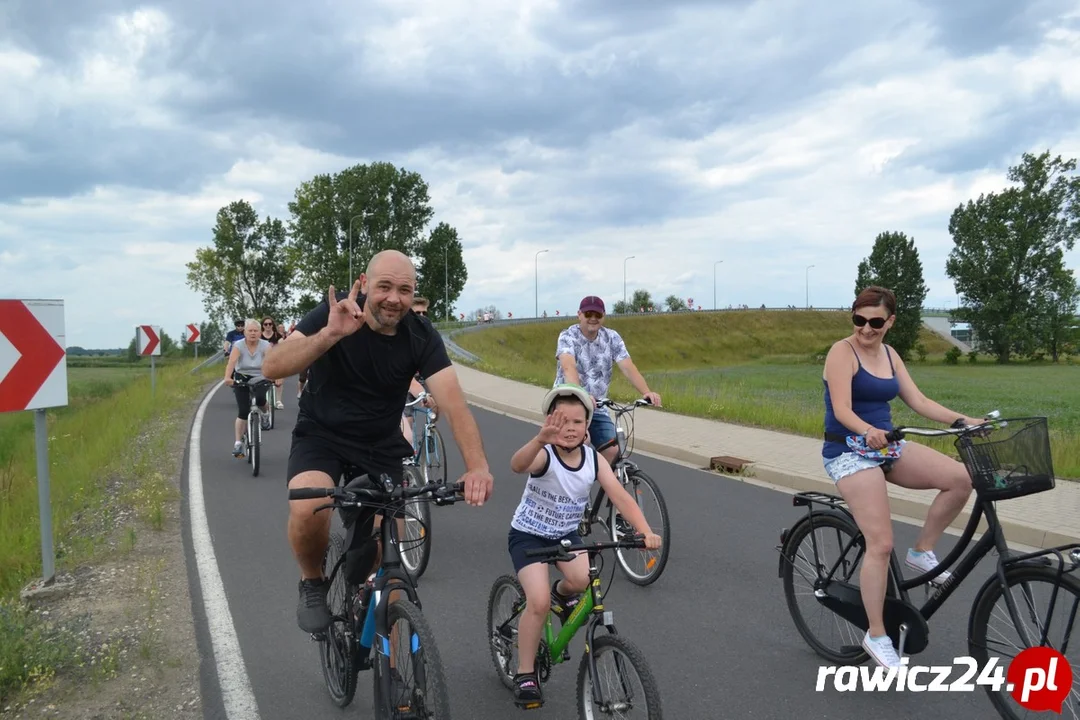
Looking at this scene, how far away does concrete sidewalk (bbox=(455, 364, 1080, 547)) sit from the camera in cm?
725

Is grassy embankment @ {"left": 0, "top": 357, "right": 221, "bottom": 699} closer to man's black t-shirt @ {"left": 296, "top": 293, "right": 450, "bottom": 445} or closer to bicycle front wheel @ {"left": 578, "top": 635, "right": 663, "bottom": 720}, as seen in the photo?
man's black t-shirt @ {"left": 296, "top": 293, "right": 450, "bottom": 445}

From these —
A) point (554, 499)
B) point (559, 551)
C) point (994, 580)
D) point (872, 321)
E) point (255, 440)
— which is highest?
point (872, 321)

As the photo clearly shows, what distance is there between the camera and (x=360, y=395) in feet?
12.4

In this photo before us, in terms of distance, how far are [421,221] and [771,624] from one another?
253 ft

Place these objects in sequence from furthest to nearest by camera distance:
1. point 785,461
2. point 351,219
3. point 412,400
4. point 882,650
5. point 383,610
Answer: point 351,219, point 785,461, point 412,400, point 882,650, point 383,610

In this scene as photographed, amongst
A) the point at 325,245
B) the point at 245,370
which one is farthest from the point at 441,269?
the point at 245,370

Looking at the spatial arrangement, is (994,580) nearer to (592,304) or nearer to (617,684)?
(617,684)

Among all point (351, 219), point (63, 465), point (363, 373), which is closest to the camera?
point (363, 373)

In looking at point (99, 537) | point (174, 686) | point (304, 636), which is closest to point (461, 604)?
point (304, 636)

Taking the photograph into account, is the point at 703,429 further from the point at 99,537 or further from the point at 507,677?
the point at 507,677

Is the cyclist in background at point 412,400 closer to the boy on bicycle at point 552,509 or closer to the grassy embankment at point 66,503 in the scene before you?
the grassy embankment at point 66,503

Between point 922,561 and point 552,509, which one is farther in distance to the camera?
point 922,561

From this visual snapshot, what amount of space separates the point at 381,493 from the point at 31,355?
12.9ft

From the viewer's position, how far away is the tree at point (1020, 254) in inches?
2894
